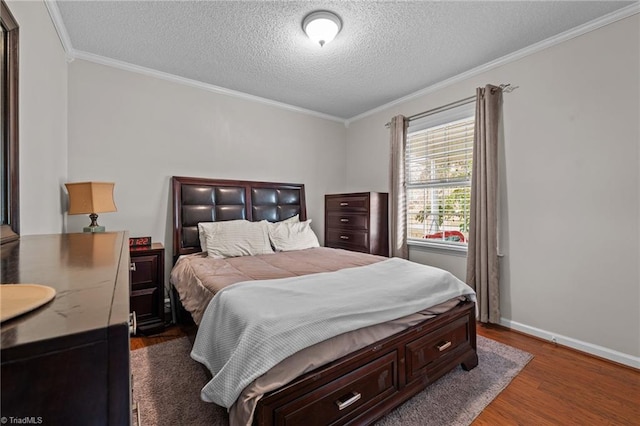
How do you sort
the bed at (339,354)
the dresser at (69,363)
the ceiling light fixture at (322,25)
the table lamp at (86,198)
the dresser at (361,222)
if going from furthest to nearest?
the dresser at (361,222) → the table lamp at (86,198) → the ceiling light fixture at (322,25) → the bed at (339,354) → the dresser at (69,363)

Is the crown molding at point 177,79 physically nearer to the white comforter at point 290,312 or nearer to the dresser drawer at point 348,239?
the dresser drawer at point 348,239

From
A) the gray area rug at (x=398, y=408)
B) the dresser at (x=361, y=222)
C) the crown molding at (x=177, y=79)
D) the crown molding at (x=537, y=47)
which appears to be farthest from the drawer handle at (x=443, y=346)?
the crown molding at (x=177, y=79)

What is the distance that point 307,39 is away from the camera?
8.00 feet

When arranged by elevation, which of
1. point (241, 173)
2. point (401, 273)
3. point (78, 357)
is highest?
point (241, 173)

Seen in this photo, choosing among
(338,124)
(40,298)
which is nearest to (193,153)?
(338,124)

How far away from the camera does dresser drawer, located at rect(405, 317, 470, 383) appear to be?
5.43ft

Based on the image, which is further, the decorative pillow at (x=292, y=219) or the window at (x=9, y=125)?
the decorative pillow at (x=292, y=219)

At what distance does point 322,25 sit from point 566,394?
3.07 meters

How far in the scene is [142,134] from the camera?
118 inches

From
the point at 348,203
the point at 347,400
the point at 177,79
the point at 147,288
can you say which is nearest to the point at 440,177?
the point at 348,203

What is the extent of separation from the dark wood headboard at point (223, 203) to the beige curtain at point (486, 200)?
2.19m

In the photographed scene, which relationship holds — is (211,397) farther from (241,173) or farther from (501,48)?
(501,48)

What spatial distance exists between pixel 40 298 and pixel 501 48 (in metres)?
3.47

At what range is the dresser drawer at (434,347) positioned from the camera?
1654mm
